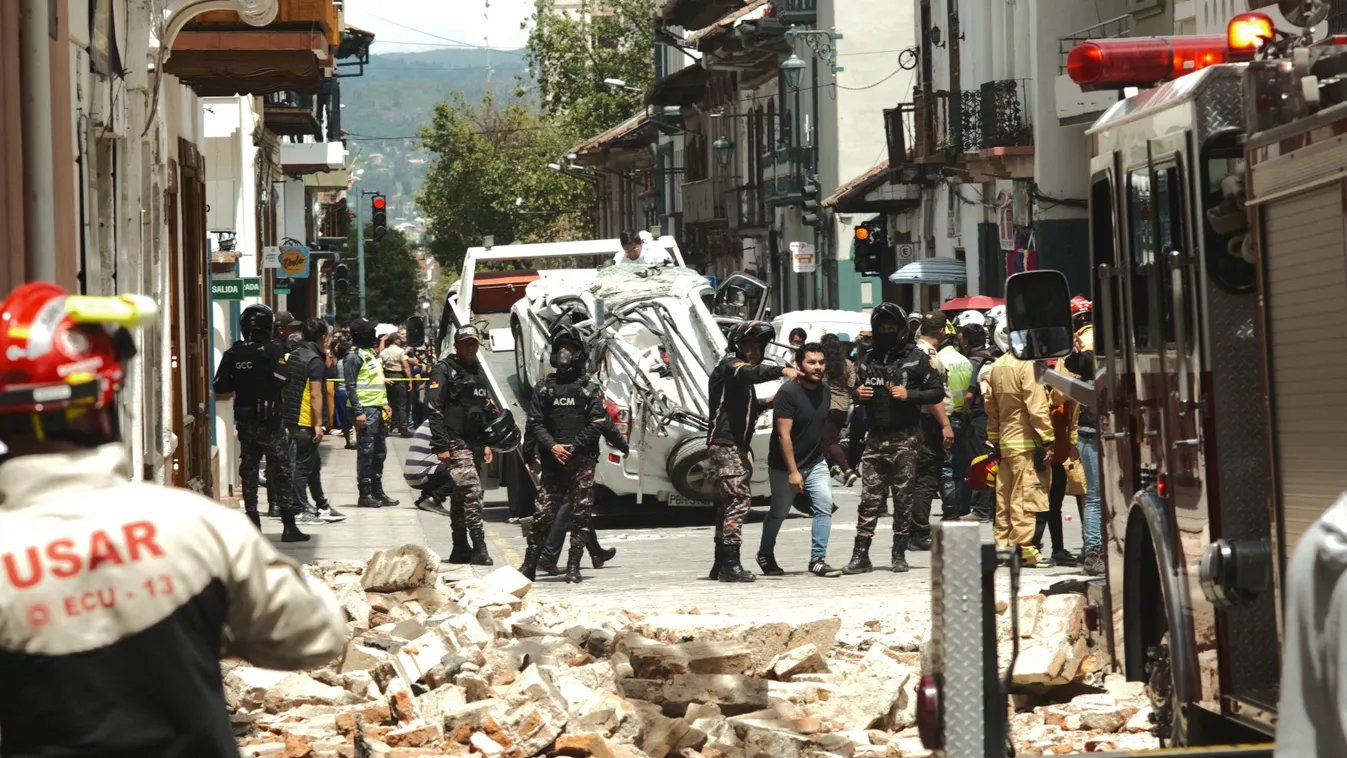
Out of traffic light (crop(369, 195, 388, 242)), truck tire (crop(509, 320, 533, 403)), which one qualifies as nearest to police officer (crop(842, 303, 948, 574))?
truck tire (crop(509, 320, 533, 403))

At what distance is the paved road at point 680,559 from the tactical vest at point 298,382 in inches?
40.1

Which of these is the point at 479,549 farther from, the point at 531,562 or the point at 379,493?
the point at 379,493

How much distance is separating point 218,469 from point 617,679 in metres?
11.8

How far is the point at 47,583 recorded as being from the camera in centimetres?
323

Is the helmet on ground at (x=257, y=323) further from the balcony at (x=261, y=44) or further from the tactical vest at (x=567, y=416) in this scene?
the tactical vest at (x=567, y=416)

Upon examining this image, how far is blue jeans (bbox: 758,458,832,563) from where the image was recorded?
1503 cm

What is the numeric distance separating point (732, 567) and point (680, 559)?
68.5 inches

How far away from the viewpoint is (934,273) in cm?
3900

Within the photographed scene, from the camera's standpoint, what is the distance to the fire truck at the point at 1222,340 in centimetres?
528

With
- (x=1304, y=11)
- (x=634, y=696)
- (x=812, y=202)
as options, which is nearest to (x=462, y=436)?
(x=634, y=696)

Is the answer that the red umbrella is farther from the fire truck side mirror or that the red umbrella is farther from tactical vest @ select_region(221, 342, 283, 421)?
the fire truck side mirror

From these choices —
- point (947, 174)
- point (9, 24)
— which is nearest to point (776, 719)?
point (9, 24)

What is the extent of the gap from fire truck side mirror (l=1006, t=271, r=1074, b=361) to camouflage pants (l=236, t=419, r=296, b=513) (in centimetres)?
1082

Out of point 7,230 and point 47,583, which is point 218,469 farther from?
point 47,583
